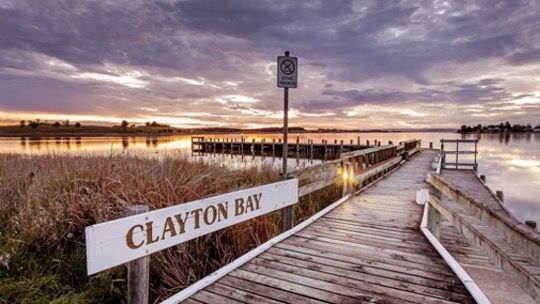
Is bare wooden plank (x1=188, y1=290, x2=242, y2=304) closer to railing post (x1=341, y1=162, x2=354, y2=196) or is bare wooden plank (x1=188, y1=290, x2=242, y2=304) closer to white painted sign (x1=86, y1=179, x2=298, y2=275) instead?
white painted sign (x1=86, y1=179, x2=298, y2=275)

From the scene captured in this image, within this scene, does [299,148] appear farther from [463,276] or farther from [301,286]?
[301,286]

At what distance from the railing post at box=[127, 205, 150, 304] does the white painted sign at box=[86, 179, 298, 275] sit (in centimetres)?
6

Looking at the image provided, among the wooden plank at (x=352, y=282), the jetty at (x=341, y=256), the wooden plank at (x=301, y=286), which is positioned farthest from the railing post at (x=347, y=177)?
the wooden plank at (x=301, y=286)

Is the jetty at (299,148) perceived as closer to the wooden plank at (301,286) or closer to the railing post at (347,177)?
the railing post at (347,177)

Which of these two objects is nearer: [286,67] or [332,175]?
[286,67]

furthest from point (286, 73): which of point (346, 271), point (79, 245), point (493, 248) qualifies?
point (79, 245)

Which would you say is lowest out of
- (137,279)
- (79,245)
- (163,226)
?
(79,245)

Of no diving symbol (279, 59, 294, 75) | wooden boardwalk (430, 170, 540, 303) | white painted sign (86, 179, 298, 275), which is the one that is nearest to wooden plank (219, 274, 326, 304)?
white painted sign (86, 179, 298, 275)

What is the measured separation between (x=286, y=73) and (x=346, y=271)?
2.89 metres

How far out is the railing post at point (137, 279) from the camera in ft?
6.86

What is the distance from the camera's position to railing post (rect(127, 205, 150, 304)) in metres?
2.09

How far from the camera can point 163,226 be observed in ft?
7.68

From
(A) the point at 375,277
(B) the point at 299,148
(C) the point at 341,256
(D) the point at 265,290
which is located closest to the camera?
(D) the point at 265,290

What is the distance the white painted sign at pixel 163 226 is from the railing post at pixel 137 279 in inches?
2.5
